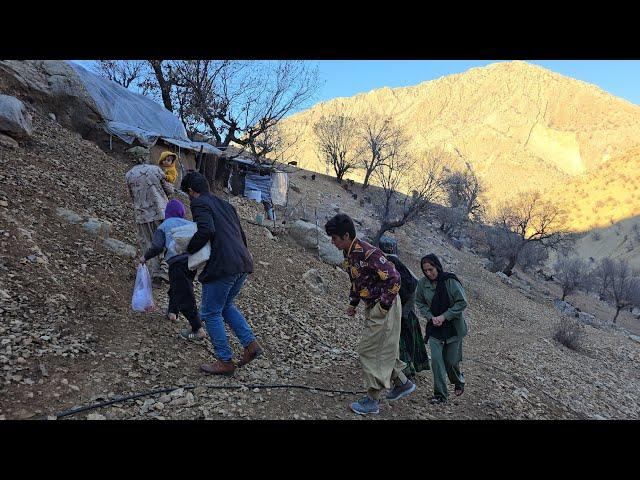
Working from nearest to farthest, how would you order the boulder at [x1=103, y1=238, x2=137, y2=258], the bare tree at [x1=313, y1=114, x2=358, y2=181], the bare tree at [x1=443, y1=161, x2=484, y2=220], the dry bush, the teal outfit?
1. the teal outfit
2. the boulder at [x1=103, y1=238, x2=137, y2=258]
3. the dry bush
4. the bare tree at [x1=313, y1=114, x2=358, y2=181]
5. the bare tree at [x1=443, y1=161, x2=484, y2=220]

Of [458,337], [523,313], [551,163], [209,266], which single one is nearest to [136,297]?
[209,266]

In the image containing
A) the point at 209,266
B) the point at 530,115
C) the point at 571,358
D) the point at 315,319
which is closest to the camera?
the point at 209,266

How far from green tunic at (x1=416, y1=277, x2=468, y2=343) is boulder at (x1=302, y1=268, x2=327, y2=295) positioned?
462cm

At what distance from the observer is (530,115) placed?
351 feet

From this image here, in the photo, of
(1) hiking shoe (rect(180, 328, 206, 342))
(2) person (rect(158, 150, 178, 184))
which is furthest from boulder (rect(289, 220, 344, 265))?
(1) hiking shoe (rect(180, 328, 206, 342))

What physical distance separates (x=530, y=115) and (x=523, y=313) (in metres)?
109

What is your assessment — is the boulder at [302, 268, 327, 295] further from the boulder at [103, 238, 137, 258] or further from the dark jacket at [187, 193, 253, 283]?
the dark jacket at [187, 193, 253, 283]

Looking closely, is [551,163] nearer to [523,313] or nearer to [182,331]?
[523,313]

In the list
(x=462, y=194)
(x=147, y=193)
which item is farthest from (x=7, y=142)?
(x=462, y=194)

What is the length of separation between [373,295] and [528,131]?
4387 inches

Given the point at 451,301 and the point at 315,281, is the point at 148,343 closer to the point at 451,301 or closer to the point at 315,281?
the point at 451,301

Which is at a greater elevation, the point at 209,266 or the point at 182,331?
the point at 209,266

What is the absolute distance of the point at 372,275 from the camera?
124 inches

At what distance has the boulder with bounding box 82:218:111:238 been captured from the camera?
579 cm
